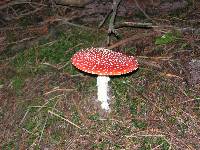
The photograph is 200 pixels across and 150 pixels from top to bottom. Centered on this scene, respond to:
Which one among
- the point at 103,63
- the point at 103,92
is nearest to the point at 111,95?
the point at 103,92

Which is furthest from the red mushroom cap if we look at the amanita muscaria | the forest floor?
the forest floor

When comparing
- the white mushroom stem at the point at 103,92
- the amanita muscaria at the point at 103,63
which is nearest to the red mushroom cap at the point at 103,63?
the amanita muscaria at the point at 103,63

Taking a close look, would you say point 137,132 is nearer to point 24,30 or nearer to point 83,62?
point 83,62

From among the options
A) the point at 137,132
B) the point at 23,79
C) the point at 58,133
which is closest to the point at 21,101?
the point at 23,79

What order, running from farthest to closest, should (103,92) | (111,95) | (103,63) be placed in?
(111,95) → (103,92) → (103,63)

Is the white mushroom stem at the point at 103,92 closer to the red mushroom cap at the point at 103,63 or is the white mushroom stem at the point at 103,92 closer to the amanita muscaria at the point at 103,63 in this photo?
the amanita muscaria at the point at 103,63

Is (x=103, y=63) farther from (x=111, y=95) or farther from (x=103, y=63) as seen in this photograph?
(x=111, y=95)
